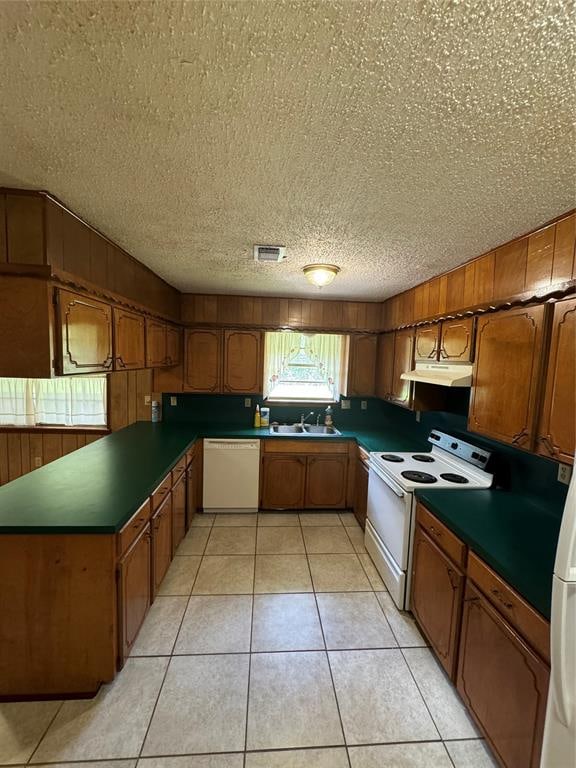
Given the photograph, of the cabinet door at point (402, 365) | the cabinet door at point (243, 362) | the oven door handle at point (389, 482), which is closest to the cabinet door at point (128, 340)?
the cabinet door at point (243, 362)

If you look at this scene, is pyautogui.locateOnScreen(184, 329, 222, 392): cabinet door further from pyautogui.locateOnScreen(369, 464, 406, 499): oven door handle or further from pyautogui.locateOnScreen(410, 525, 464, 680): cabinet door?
pyautogui.locateOnScreen(410, 525, 464, 680): cabinet door

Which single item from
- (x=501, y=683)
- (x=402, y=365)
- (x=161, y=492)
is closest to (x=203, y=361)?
(x=161, y=492)

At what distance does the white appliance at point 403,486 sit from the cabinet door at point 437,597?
0.31ft

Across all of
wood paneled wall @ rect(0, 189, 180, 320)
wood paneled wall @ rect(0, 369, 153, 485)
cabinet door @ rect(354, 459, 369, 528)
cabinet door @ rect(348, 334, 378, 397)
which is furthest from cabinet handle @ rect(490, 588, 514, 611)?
wood paneled wall @ rect(0, 369, 153, 485)

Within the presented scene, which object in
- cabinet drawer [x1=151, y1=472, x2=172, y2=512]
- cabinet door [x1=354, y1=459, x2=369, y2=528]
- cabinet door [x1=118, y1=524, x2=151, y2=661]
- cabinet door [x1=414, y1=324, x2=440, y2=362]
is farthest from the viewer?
cabinet door [x1=354, y1=459, x2=369, y2=528]

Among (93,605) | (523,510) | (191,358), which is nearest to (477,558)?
(523,510)

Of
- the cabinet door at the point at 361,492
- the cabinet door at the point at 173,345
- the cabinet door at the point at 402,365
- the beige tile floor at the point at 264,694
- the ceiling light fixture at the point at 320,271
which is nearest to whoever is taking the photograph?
the beige tile floor at the point at 264,694

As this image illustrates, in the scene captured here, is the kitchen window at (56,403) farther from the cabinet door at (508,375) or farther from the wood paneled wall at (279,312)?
the cabinet door at (508,375)

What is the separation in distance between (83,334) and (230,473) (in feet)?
7.02

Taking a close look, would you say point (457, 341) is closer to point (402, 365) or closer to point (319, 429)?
point (402, 365)

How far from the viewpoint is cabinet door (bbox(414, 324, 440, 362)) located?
2.54 meters

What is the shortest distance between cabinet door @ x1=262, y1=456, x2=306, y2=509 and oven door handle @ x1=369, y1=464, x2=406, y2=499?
36.8 inches

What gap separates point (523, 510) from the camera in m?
1.87

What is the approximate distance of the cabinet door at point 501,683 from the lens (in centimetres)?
115
